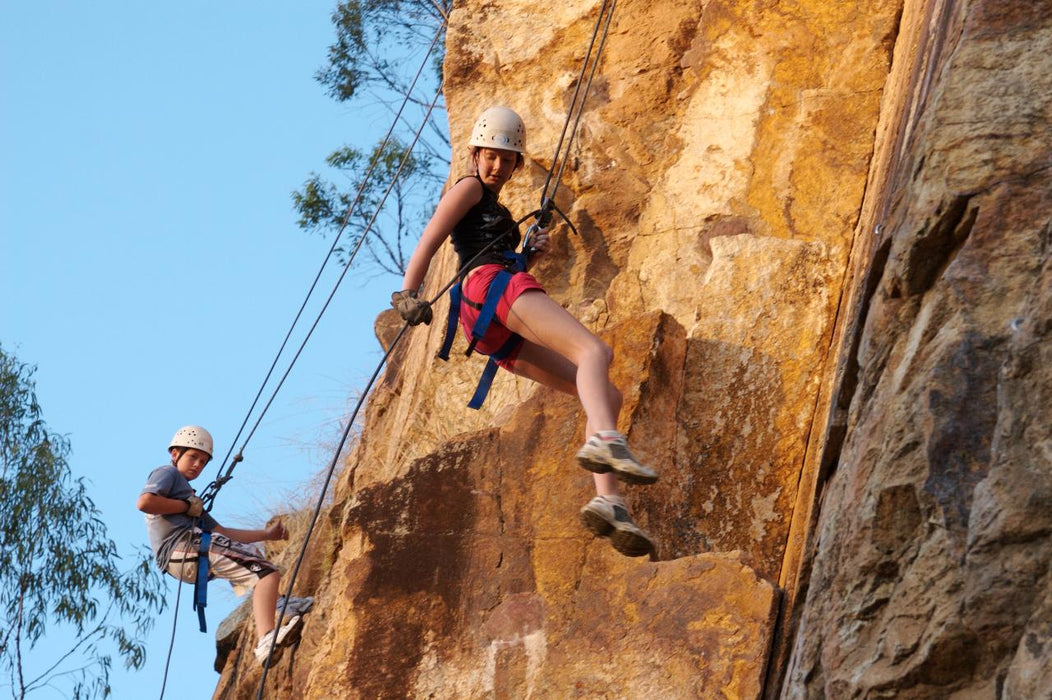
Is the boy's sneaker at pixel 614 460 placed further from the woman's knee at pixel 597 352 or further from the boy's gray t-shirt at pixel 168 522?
the boy's gray t-shirt at pixel 168 522

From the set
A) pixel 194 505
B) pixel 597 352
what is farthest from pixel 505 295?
pixel 194 505

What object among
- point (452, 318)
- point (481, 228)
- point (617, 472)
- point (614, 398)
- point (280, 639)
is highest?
point (481, 228)

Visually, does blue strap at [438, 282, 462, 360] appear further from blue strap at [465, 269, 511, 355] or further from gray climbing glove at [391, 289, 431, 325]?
gray climbing glove at [391, 289, 431, 325]

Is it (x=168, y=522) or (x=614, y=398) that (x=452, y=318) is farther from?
(x=168, y=522)

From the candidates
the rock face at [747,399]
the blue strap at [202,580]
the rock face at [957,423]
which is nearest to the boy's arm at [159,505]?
the blue strap at [202,580]

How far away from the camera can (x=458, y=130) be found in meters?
10.1

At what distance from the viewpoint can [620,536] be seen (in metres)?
5.92

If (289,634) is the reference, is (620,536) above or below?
above

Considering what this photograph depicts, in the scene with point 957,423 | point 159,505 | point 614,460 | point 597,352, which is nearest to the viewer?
point 957,423

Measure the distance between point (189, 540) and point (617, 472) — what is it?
3.90 meters

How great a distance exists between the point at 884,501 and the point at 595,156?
197 inches

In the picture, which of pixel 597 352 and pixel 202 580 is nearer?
pixel 597 352

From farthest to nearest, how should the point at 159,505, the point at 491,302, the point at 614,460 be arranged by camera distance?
the point at 159,505
the point at 491,302
the point at 614,460

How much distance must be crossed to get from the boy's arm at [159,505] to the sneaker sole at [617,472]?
3.67 metres
